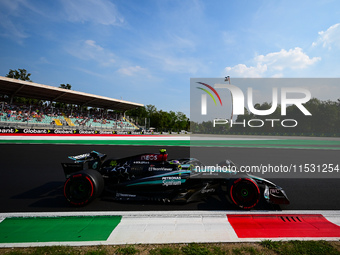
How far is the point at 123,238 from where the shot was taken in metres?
2.52

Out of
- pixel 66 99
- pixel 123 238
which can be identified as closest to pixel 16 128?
pixel 66 99

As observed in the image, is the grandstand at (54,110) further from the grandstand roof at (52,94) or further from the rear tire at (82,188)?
the rear tire at (82,188)

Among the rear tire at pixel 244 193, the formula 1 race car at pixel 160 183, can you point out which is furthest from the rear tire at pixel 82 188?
the rear tire at pixel 244 193

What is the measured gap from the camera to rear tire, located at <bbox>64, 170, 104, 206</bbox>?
347 centimetres

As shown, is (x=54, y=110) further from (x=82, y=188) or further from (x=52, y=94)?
(x=82, y=188)

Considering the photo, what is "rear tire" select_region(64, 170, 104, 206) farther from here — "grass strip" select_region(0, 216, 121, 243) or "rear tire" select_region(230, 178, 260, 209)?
"rear tire" select_region(230, 178, 260, 209)

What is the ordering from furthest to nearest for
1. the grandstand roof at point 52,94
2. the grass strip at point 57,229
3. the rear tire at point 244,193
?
the grandstand roof at point 52,94 < the rear tire at point 244,193 < the grass strip at point 57,229

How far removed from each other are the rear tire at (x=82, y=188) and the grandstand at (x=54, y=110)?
21241 mm

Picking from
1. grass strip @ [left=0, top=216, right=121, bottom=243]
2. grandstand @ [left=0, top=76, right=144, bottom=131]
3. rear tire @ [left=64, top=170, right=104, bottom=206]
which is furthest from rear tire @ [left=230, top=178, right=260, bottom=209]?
grandstand @ [left=0, top=76, right=144, bottom=131]

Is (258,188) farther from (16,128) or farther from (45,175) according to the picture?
(16,128)

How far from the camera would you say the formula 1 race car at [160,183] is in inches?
135

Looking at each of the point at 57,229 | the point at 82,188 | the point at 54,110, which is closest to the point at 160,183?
the point at 82,188

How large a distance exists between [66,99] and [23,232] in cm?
2954

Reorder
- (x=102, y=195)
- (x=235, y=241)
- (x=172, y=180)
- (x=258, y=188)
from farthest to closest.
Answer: (x=102, y=195), (x=172, y=180), (x=258, y=188), (x=235, y=241)
